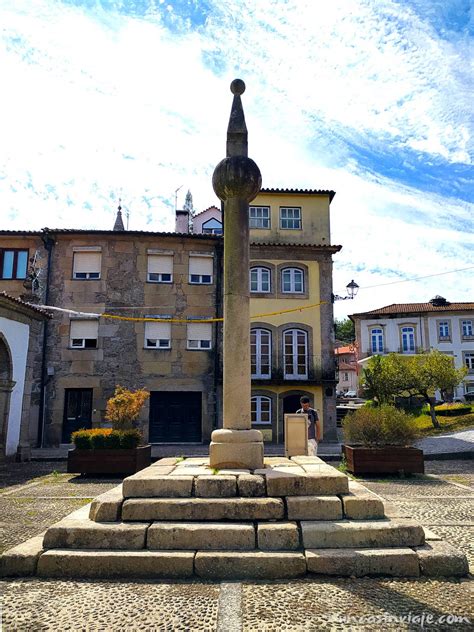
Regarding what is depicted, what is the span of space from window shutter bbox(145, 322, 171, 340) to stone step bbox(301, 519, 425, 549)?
15404mm

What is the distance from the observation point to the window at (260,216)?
22.2 meters

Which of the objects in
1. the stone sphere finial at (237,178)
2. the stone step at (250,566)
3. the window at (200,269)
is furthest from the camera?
the window at (200,269)

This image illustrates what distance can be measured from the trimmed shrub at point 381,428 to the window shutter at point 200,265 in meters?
11.0

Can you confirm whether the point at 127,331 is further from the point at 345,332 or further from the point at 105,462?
the point at 345,332

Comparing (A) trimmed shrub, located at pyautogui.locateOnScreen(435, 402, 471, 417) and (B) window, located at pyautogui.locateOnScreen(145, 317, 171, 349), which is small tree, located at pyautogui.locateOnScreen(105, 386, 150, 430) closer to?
(B) window, located at pyautogui.locateOnScreen(145, 317, 171, 349)

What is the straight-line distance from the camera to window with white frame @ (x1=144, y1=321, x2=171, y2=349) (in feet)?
66.1

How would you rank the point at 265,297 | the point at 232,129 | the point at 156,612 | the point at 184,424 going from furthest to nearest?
the point at 265,297, the point at 184,424, the point at 232,129, the point at 156,612

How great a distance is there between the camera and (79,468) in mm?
11266

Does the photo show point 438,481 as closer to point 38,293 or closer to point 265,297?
point 265,297

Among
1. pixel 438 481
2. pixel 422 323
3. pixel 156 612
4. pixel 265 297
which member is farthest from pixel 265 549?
pixel 422 323

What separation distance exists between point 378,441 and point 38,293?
47.6ft

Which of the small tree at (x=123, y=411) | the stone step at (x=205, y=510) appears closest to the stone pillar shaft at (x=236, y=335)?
the stone step at (x=205, y=510)

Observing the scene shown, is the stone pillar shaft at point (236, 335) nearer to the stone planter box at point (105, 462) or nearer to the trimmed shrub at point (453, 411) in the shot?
the stone planter box at point (105, 462)

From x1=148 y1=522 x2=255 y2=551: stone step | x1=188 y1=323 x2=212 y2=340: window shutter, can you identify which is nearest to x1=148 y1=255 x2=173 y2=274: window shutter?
x1=188 y1=323 x2=212 y2=340: window shutter
